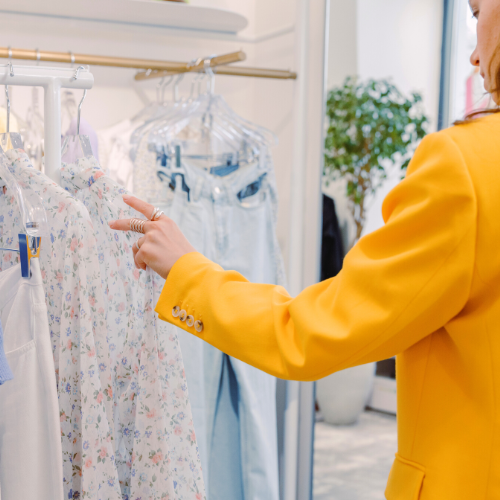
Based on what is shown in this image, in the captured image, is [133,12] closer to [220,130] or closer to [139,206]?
[220,130]

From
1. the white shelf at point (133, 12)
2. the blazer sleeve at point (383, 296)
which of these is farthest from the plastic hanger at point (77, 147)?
the white shelf at point (133, 12)

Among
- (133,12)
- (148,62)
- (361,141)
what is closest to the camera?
(148,62)

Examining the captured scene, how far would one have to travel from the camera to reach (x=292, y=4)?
175 centimetres

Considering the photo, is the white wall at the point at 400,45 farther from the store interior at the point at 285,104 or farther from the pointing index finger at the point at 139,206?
the pointing index finger at the point at 139,206

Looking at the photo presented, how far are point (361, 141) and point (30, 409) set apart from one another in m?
1.45

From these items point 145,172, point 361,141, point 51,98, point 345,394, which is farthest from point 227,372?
point 361,141

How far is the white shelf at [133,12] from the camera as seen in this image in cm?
151

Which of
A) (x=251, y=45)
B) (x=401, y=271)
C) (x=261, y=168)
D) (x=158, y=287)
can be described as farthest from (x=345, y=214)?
(x=401, y=271)

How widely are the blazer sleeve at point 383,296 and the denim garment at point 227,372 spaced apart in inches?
24.5

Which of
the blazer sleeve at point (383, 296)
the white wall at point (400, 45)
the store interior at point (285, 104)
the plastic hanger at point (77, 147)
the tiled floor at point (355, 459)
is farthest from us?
the tiled floor at point (355, 459)

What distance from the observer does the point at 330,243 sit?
72.4 inches

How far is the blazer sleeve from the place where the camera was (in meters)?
A: 0.61

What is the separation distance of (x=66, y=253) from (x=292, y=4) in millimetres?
1263

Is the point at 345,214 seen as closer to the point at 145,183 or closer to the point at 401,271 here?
the point at 145,183
